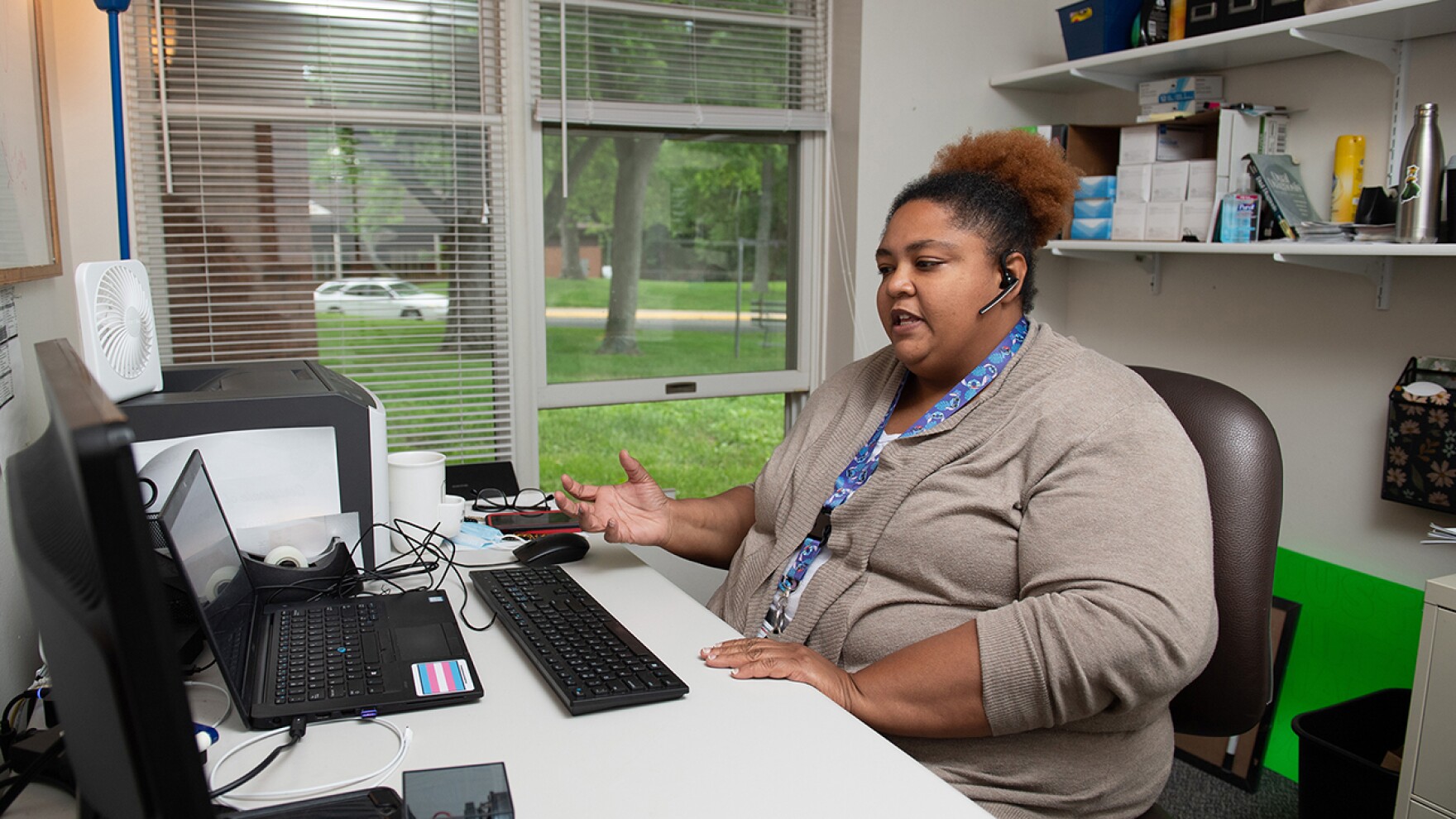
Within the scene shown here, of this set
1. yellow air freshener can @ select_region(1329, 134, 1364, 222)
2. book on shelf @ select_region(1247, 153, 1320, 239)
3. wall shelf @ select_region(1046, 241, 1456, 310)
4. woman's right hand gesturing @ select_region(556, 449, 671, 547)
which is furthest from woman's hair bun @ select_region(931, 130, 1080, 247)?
yellow air freshener can @ select_region(1329, 134, 1364, 222)

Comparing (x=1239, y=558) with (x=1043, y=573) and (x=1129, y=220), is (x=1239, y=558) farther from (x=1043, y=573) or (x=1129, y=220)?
(x=1129, y=220)

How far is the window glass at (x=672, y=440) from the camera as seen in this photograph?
9.68 feet

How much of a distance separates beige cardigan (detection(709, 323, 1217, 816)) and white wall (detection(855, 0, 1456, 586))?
1.27 m

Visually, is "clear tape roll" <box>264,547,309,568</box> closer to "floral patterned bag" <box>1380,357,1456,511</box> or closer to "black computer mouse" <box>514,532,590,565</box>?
"black computer mouse" <box>514,532,590,565</box>

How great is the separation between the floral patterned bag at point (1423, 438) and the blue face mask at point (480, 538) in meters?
1.89

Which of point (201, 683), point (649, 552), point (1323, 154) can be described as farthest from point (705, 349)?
point (201, 683)

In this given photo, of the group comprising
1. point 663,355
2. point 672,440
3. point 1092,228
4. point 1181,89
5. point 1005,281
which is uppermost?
point 1181,89

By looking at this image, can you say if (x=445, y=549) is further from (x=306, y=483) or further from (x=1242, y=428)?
(x=1242, y=428)

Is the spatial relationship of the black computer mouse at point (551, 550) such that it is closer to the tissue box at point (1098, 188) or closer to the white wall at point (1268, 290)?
the white wall at point (1268, 290)

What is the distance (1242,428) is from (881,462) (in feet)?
1.60

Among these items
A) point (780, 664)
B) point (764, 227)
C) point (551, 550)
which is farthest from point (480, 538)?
point (764, 227)

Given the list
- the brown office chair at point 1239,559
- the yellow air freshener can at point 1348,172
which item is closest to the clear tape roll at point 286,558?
the brown office chair at point 1239,559

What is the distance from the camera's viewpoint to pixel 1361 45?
2221 millimetres

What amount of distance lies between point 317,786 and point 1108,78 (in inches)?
102
